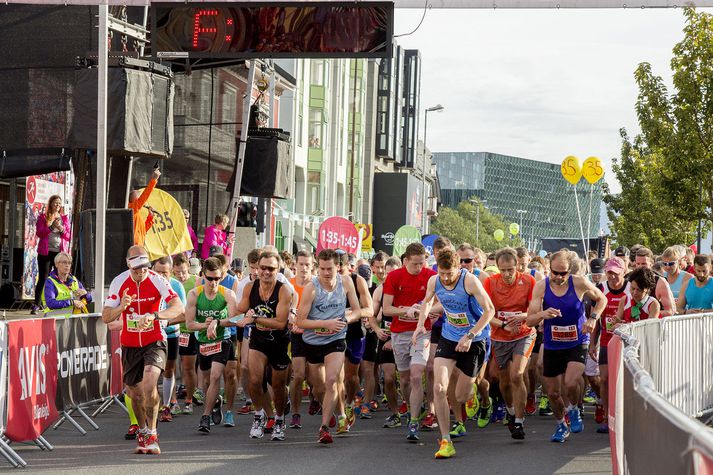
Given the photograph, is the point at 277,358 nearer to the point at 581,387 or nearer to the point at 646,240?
the point at 581,387

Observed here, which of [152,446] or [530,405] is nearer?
[152,446]

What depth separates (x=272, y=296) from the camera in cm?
1220

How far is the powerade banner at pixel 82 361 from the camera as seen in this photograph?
39.0 feet

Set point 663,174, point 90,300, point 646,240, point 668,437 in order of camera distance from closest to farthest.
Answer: point 668,437 < point 90,300 < point 663,174 < point 646,240

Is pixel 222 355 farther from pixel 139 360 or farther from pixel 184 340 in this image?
pixel 139 360

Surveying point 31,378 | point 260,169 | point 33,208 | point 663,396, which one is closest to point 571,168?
point 260,169

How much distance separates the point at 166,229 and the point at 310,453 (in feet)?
23.9

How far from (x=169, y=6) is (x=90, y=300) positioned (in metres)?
4.06

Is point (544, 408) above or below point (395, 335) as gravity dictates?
below

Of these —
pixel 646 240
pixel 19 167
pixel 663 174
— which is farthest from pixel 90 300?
pixel 646 240

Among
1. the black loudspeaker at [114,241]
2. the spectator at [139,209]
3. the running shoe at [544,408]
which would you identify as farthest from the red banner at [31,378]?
the running shoe at [544,408]

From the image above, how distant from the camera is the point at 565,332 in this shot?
12492 mm

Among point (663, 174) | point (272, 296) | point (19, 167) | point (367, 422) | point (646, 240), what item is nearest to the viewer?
point (272, 296)

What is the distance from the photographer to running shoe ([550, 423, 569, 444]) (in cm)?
1215
